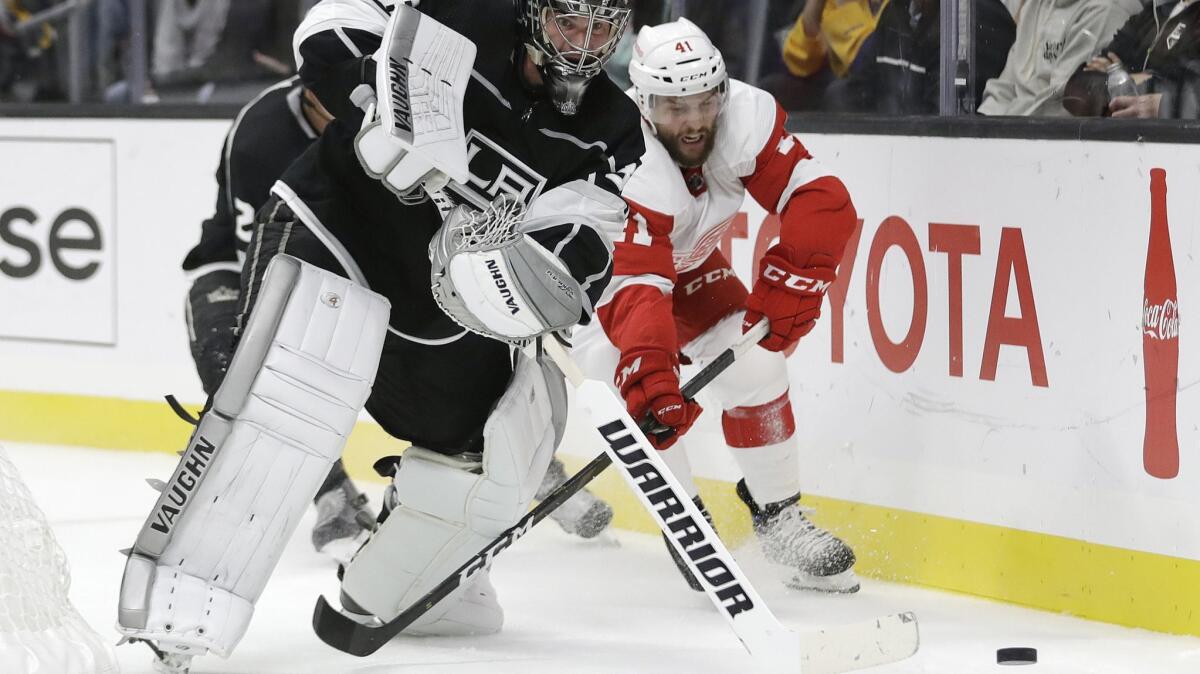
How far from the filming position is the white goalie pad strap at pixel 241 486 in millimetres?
2354

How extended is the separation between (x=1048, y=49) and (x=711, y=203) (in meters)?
0.74

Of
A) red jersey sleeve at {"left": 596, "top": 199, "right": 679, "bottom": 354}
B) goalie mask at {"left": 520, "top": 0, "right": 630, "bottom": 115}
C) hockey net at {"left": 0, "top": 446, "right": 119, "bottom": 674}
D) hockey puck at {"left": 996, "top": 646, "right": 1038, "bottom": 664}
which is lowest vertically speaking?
hockey puck at {"left": 996, "top": 646, "right": 1038, "bottom": 664}

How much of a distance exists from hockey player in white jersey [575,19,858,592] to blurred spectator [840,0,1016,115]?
1.41 ft

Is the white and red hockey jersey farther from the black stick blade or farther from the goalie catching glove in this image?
the black stick blade

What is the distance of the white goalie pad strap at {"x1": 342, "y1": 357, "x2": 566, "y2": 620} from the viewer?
271cm

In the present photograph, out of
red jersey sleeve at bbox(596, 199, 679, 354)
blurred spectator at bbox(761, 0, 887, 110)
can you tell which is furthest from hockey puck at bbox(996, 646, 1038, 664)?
blurred spectator at bbox(761, 0, 887, 110)

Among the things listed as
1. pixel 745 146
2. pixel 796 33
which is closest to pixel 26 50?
pixel 796 33

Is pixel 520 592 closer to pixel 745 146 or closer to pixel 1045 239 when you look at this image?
pixel 745 146

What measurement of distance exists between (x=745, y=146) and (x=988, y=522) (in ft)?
2.90

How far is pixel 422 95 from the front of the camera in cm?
238

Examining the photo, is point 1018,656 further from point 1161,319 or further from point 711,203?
point 711,203

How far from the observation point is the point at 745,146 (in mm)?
3174

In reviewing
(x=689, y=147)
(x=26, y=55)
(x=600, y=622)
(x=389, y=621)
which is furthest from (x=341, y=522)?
(x=26, y=55)

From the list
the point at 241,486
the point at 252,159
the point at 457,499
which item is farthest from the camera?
the point at 252,159
